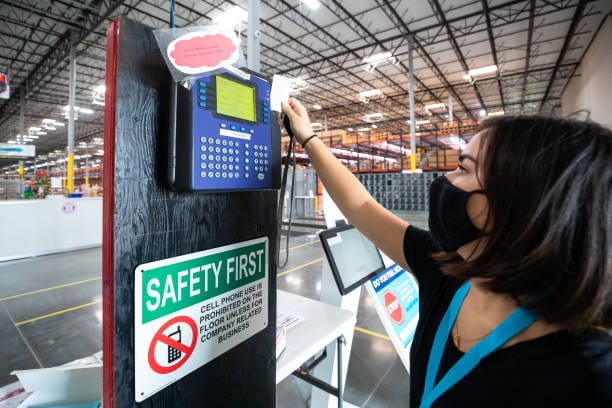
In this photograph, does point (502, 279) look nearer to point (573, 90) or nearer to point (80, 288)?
point (80, 288)

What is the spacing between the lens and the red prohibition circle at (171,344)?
1.88 feet

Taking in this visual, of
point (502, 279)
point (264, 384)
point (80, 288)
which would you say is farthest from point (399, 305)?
point (80, 288)

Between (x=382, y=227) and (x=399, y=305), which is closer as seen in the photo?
(x=382, y=227)

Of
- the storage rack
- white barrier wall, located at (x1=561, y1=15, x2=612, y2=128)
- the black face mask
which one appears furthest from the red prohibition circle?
the storage rack

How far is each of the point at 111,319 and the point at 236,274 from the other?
27 cm

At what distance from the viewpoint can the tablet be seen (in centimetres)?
125

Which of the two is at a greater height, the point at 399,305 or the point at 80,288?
the point at 399,305

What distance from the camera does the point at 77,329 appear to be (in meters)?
2.99

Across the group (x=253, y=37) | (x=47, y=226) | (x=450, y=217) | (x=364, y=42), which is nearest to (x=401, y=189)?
(x=364, y=42)

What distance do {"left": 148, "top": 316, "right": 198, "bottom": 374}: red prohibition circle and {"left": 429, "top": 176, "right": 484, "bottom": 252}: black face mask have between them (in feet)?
1.93

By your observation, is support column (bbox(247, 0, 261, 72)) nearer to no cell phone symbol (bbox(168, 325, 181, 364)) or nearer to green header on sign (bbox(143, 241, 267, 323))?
green header on sign (bbox(143, 241, 267, 323))

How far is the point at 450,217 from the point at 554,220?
21cm

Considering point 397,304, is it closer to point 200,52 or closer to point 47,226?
point 200,52

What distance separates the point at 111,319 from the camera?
1.69ft
